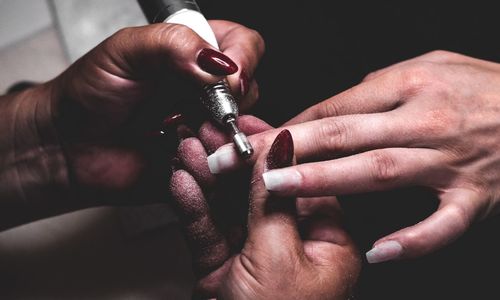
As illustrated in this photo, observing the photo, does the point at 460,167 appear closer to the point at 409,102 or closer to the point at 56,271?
the point at 409,102

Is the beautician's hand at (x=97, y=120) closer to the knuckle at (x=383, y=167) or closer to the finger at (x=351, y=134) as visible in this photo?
the finger at (x=351, y=134)

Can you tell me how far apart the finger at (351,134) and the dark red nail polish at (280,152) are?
9 cm

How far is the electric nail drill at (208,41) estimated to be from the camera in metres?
0.61

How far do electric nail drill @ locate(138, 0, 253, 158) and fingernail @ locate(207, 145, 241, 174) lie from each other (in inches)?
0.8

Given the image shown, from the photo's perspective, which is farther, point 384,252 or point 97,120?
point 97,120

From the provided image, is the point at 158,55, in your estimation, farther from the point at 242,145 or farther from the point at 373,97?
the point at 373,97

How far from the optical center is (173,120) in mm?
688

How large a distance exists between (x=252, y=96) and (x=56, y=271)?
559mm

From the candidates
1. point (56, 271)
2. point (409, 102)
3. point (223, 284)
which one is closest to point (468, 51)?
point (409, 102)

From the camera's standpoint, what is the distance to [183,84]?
2.40 ft

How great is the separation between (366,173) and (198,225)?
29 cm

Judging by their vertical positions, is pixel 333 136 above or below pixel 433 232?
above

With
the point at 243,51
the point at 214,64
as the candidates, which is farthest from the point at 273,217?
the point at 243,51

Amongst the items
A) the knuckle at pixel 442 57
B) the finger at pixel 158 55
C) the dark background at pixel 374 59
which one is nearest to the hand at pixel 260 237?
the finger at pixel 158 55
